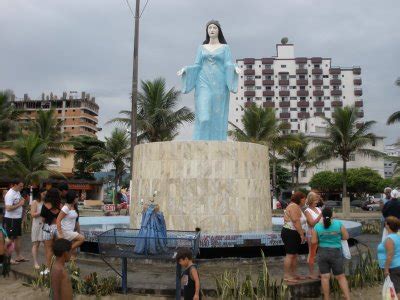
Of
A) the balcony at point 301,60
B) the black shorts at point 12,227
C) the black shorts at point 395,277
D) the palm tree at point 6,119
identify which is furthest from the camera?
the balcony at point 301,60

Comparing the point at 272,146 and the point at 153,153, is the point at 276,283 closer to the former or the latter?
the point at 153,153

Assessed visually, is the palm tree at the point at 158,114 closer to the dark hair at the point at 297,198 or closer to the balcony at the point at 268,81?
the dark hair at the point at 297,198

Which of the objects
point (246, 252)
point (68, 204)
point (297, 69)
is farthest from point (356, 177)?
point (68, 204)

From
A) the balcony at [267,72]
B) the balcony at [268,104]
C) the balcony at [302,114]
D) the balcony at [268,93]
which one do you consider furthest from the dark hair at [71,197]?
the balcony at [302,114]

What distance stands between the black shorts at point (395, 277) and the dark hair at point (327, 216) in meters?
0.97

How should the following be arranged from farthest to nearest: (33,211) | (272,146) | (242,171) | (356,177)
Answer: (356,177) < (272,146) < (242,171) < (33,211)

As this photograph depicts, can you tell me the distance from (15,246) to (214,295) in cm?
462

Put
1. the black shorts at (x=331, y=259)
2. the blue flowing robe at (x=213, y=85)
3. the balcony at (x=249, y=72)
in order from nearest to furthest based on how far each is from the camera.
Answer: the black shorts at (x=331, y=259) → the blue flowing robe at (x=213, y=85) → the balcony at (x=249, y=72)

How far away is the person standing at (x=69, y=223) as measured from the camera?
6.76 meters

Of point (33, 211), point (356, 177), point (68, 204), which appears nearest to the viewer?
point (68, 204)

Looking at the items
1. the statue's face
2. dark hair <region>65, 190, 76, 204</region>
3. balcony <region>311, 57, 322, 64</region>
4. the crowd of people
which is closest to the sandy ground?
the crowd of people

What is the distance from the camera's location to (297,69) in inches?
3319

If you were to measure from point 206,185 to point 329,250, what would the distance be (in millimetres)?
4829

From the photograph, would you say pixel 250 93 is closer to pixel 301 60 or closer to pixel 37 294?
pixel 301 60
